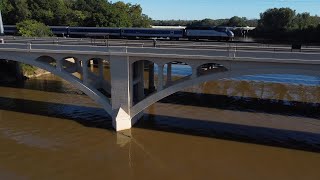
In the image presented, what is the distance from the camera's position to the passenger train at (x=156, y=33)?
165 ft

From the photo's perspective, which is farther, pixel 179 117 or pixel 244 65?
pixel 179 117

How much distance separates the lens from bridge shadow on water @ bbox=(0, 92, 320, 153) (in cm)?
2730

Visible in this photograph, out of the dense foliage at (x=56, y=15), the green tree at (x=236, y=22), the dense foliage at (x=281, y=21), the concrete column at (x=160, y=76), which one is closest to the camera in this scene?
the concrete column at (x=160, y=76)

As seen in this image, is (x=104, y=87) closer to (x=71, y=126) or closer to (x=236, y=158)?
(x=71, y=126)

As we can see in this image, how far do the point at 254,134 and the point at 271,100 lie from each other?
477 inches

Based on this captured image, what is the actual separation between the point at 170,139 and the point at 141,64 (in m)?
7.25

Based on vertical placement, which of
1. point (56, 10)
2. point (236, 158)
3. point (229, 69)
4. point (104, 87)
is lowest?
point (236, 158)

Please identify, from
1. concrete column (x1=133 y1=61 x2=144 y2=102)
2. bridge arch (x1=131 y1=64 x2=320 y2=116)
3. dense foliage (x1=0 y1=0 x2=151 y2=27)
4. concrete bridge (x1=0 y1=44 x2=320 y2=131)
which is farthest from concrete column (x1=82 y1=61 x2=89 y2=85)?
dense foliage (x1=0 y1=0 x2=151 y2=27)

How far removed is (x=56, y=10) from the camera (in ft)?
285

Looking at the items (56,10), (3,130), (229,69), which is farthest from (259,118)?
(56,10)

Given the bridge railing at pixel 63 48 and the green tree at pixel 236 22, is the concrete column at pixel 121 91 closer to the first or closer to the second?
the bridge railing at pixel 63 48

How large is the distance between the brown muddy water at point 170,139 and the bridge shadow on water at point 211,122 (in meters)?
0.08

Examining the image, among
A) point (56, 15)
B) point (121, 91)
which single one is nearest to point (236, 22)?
point (56, 15)

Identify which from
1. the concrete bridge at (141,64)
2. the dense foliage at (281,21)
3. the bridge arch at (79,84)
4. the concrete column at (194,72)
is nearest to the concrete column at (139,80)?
the concrete bridge at (141,64)
